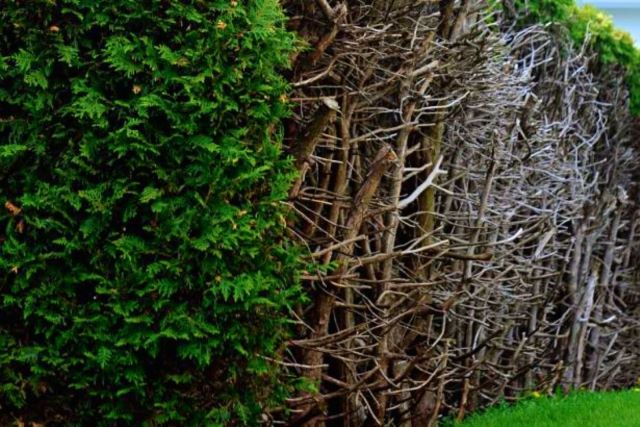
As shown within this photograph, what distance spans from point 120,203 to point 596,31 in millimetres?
5935

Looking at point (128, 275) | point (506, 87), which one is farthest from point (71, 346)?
point (506, 87)

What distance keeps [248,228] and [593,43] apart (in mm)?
5630

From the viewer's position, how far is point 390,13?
5.25 meters

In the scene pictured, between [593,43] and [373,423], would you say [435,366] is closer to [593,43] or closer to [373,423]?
[373,423]

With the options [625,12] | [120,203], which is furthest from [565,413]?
[625,12]

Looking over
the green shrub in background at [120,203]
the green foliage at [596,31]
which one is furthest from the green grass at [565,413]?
the green foliage at [596,31]

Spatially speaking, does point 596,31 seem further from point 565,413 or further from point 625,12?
point 625,12

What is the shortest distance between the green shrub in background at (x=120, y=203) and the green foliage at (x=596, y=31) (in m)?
4.40

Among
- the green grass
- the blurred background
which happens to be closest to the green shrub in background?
the green grass

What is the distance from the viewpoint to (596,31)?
860 centimetres

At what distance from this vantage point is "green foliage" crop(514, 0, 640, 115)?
7852 millimetres

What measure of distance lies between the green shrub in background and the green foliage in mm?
4402

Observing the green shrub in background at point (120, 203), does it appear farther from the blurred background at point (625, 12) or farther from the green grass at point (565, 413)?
the blurred background at point (625, 12)

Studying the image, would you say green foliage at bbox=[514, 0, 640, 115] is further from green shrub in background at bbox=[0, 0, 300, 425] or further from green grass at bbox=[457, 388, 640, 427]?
green shrub in background at bbox=[0, 0, 300, 425]
